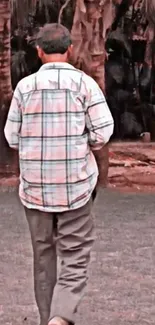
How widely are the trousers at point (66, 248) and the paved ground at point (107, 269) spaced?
0.70m

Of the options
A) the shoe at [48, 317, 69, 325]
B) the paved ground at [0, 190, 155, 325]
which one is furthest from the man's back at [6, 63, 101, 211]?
the paved ground at [0, 190, 155, 325]

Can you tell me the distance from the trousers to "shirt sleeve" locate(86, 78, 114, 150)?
1.22 feet

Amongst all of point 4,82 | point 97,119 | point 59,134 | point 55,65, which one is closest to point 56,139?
point 59,134

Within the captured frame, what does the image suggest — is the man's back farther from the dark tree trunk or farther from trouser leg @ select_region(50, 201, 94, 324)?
the dark tree trunk

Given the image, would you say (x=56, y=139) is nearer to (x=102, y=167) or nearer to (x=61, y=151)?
(x=61, y=151)

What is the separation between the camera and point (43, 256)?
4633 millimetres

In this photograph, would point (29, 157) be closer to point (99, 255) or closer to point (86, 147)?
point (86, 147)

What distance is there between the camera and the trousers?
450 centimetres

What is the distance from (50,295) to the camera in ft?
15.4

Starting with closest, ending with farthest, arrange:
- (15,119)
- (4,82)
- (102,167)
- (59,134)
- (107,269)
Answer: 1. (59,134)
2. (15,119)
3. (107,269)
4. (102,167)
5. (4,82)

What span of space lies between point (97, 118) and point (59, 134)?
0.22 meters

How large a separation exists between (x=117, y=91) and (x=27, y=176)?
48.3 ft

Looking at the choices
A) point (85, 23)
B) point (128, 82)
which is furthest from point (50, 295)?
point (128, 82)

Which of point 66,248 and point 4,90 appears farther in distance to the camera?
point 4,90
